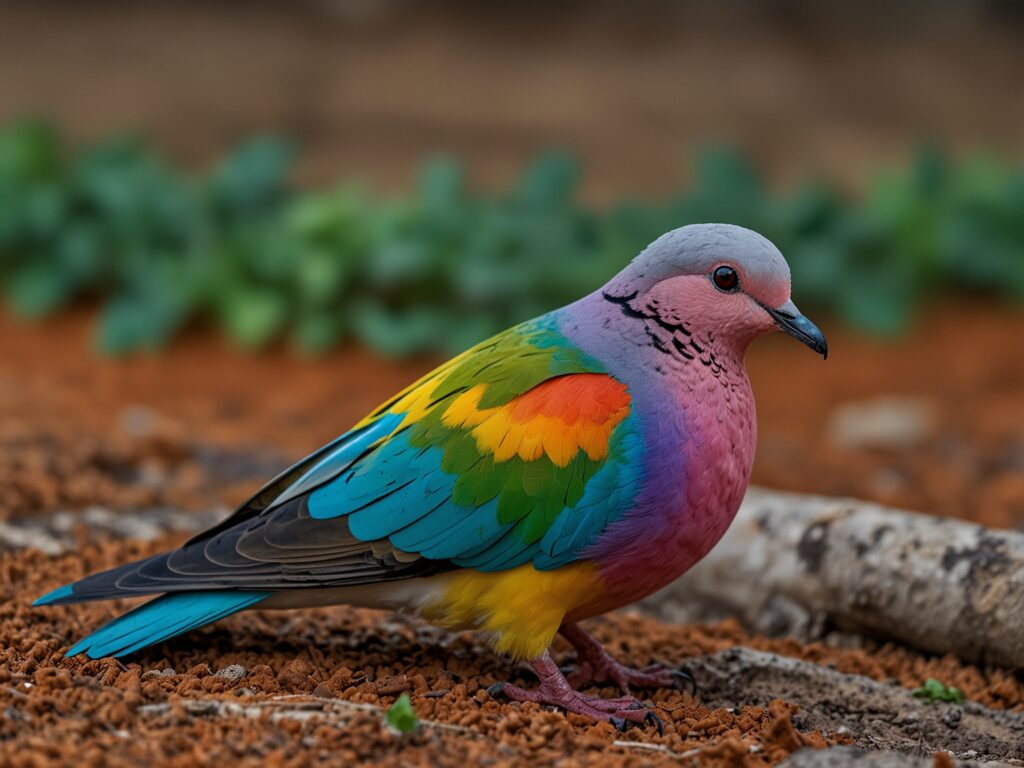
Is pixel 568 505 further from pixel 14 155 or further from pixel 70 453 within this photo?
pixel 14 155

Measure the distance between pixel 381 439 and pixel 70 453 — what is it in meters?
2.39

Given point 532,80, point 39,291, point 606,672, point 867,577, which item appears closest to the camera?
point 606,672

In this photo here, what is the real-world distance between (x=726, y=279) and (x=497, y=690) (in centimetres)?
118

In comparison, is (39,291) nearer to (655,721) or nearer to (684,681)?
(684,681)

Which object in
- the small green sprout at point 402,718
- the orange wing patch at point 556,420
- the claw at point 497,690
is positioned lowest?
the claw at point 497,690

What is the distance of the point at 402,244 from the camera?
25.9 ft

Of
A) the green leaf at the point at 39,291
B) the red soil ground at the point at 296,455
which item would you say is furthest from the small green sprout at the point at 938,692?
the green leaf at the point at 39,291

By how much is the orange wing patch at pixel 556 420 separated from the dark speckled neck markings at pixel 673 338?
0.54 feet

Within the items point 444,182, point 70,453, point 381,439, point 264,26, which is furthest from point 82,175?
point 381,439

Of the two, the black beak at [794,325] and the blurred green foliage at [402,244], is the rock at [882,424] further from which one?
the black beak at [794,325]

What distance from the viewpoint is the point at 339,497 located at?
3.30 meters

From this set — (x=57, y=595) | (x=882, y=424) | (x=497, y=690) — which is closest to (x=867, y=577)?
(x=497, y=690)

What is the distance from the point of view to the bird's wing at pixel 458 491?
3.14 m

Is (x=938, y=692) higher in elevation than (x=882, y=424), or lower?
lower
